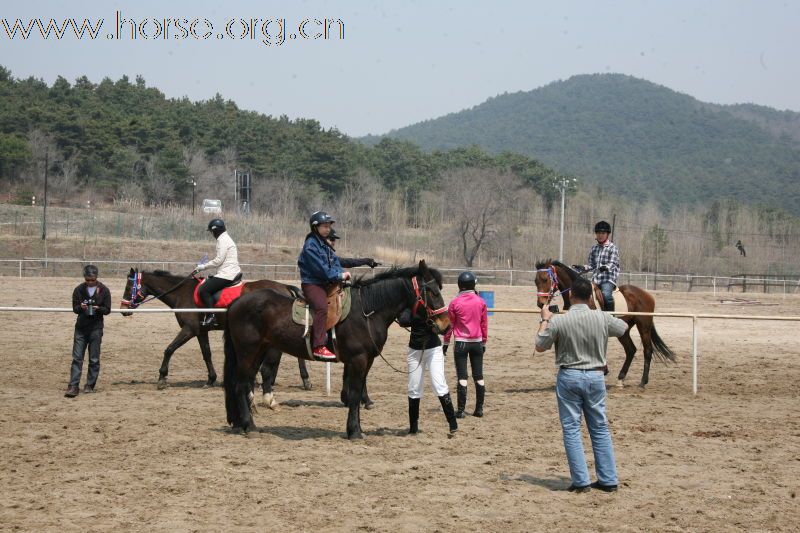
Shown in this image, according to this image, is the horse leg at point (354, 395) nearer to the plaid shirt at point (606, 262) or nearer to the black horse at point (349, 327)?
the black horse at point (349, 327)

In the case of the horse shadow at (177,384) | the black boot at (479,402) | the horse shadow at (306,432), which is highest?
the black boot at (479,402)

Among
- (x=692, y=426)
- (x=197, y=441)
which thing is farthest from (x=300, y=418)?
(x=692, y=426)

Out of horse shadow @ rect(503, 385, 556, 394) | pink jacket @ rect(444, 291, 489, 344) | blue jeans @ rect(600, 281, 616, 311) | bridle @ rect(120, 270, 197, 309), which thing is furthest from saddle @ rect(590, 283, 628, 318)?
bridle @ rect(120, 270, 197, 309)

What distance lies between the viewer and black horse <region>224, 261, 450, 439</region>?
395 inches

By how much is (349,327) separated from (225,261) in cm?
393

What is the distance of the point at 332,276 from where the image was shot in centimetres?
995

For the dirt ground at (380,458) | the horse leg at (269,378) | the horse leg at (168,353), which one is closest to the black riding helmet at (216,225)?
the horse leg at (168,353)

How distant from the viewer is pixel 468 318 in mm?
11438

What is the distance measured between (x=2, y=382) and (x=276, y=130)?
275 ft

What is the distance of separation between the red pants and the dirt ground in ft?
4.00

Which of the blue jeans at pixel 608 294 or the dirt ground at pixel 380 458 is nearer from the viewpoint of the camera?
the dirt ground at pixel 380 458

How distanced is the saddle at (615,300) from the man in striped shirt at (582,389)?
648 cm

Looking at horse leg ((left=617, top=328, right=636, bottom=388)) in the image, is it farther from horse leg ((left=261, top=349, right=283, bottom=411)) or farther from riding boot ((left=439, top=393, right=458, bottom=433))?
horse leg ((left=261, top=349, right=283, bottom=411))

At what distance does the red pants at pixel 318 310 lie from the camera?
997cm
